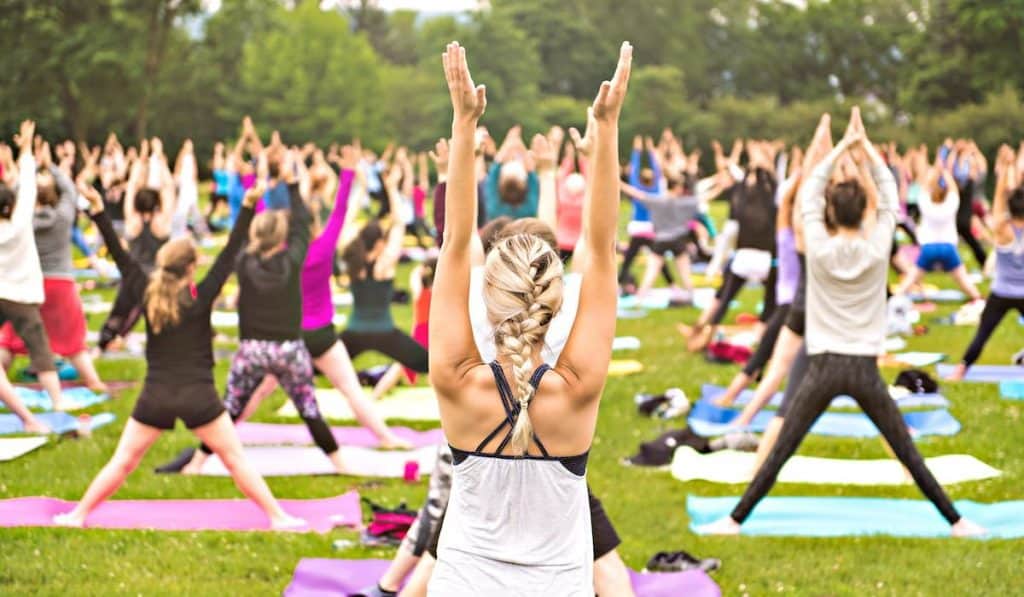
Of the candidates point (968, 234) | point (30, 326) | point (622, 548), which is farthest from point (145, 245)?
point (968, 234)

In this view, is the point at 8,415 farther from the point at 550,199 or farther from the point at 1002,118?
the point at 1002,118

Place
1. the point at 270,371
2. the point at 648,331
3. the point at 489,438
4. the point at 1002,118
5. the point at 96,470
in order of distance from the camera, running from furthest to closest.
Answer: the point at 1002,118
the point at 648,331
the point at 96,470
the point at 270,371
the point at 489,438

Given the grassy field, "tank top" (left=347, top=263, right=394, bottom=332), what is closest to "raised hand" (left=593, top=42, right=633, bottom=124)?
the grassy field

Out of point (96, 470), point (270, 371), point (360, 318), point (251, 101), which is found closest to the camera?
point (270, 371)

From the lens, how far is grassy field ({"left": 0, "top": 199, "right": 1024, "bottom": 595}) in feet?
20.3

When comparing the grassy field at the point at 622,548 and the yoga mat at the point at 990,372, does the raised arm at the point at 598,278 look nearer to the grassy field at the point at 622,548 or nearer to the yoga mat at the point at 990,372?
the grassy field at the point at 622,548

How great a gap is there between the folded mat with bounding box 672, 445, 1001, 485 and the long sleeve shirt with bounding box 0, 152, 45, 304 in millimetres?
5093

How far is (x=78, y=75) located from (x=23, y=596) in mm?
43925

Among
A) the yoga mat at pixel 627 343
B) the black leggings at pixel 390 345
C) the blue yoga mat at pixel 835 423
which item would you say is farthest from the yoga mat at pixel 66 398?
the yoga mat at pixel 627 343

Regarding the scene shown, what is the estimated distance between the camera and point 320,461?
8859 millimetres

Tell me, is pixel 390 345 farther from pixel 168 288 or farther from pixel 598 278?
pixel 598 278

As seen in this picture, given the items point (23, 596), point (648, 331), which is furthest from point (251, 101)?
point (23, 596)

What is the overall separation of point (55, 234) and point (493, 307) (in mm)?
8436

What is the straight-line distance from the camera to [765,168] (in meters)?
13.3
